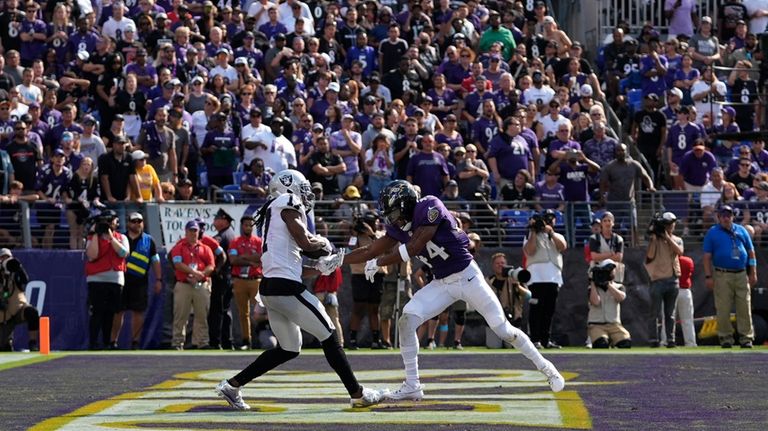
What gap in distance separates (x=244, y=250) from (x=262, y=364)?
911 centimetres

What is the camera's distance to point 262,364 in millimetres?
10336

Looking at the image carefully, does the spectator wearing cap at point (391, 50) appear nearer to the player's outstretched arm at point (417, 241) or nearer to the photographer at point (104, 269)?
the photographer at point (104, 269)

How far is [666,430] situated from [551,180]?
12736mm

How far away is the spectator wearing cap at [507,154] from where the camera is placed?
836 inches

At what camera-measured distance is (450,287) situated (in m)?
11.0

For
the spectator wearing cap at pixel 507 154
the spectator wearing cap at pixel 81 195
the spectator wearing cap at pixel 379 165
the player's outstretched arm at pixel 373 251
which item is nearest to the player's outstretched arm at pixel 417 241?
the player's outstretched arm at pixel 373 251

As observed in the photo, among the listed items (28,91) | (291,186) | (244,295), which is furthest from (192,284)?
(291,186)

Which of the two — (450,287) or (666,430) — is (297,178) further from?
(666,430)

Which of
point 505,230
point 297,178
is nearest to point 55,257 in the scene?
point 505,230

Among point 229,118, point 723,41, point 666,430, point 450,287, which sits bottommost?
point 666,430

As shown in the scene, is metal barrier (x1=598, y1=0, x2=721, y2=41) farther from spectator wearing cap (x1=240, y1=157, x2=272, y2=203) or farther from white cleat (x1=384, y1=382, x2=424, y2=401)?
white cleat (x1=384, y1=382, x2=424, y2=401)

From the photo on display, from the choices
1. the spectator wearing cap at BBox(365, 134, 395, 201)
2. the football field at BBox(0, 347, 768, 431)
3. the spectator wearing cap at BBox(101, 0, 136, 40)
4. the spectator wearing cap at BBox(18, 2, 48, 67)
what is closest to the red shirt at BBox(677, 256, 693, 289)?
the football field at BBox(0, 347, 768, 431)

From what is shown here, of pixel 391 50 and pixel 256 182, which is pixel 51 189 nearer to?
pixel 256 182

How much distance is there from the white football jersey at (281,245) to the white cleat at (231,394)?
0.82 metres
